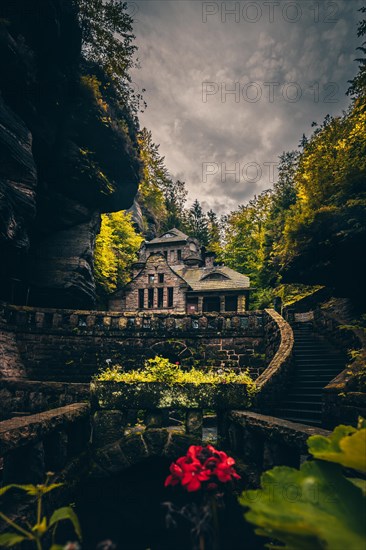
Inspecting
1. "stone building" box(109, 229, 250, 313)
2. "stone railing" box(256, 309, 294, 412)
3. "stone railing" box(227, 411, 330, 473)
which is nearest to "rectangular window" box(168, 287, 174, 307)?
"stone building" box(109, 229, 250, 313)

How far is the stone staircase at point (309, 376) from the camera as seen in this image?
6.91 m

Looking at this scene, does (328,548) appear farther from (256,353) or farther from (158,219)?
(158,219)

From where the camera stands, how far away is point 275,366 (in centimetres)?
808

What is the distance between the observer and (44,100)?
13172mm

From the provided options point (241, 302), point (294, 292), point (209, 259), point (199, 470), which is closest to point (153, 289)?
point (241, 302)

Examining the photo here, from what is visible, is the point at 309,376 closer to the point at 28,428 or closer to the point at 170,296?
the point at 28,428

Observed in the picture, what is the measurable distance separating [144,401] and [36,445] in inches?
80.5

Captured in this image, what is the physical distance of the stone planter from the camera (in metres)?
5.70

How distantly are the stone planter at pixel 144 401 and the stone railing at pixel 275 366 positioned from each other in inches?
57.0

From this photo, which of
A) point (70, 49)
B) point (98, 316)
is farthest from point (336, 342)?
point (70, 49)

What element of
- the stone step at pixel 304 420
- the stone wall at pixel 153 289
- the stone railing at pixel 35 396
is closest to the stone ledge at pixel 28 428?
the stone railing at pixel 35 396

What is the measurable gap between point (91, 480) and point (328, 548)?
16.1ft

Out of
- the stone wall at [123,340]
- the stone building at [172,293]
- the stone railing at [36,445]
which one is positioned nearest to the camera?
the stone railing at [36,445]

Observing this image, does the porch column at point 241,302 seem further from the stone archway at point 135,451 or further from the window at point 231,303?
the stone archway at point 135,451
